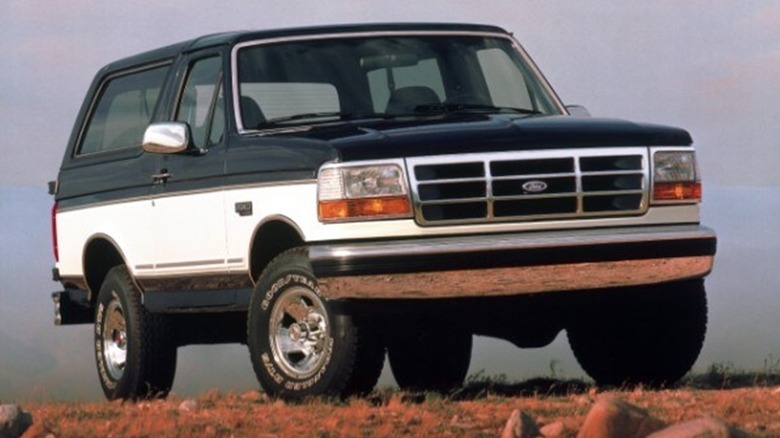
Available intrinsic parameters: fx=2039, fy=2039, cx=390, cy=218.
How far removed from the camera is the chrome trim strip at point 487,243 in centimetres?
→ 1123

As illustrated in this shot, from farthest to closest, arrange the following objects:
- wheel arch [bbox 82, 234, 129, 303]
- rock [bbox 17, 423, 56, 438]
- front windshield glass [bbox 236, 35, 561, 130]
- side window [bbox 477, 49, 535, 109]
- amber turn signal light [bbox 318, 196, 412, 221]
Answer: wheel arch [bbox 82, 234, 129, 303] < side window [bbox 477, 49, 535, 109] < front windshield glass [bbox 236, 35, 561, 130] < amber turn signal light [bbox 318, 196, 412, 221] < rock [bbox 17, 423, 56, 438]

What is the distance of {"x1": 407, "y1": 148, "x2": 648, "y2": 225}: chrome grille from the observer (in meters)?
11.4

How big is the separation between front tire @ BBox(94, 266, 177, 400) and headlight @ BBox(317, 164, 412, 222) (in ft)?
10.5

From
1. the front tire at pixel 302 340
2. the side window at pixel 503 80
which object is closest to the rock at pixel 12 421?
the front tire at pixel 302 340

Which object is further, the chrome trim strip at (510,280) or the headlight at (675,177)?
the headlight at (675,177)

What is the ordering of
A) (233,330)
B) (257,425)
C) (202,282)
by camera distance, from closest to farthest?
(257,425)
(202,282)
(233,330)

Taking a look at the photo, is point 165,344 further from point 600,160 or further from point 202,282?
point 600,160

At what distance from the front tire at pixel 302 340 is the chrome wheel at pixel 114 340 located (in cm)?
266

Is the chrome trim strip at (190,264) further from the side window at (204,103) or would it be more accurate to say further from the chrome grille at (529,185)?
the chrome grille at (529,185)

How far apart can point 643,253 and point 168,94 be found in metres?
3.74

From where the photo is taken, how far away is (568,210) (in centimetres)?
1180

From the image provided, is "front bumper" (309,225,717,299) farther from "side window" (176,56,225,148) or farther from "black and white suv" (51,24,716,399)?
"side window" (176,56,225,148)

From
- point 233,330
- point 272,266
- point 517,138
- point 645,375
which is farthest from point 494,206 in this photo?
point 233,330

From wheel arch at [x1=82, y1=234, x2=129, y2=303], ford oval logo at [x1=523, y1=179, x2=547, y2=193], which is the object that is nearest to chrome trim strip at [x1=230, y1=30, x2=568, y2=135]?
ford oval logo at [x1=523, y1=179, x2=547, y2=193]
